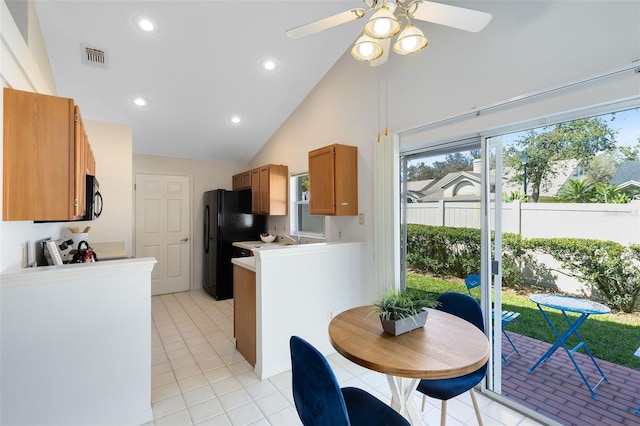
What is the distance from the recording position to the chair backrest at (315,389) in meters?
1.08

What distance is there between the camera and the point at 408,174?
295 cm

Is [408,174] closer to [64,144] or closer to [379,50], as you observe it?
[379,50]

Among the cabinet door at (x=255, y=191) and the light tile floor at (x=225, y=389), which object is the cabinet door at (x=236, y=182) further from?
the light tile floor at (x=225, y=389)

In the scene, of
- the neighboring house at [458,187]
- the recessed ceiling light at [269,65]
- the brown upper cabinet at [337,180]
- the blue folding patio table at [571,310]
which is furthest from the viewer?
the recessed ceiling light at [269,65]

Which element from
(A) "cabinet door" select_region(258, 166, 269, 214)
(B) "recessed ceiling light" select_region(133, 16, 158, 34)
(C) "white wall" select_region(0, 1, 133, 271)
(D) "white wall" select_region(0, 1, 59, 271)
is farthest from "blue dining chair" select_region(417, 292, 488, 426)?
(B) "recessed ceiling light" select_region(133, 16, 158, 34)

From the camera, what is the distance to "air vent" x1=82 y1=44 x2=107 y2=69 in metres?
2.80

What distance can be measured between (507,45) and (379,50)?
1055 millimetres

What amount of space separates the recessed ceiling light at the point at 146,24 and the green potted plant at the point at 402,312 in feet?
9.87

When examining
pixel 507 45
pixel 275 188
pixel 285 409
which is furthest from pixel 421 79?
pixel 285 409

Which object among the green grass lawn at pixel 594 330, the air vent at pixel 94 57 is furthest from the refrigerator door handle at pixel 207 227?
the green grass lawn at pixel 594 330

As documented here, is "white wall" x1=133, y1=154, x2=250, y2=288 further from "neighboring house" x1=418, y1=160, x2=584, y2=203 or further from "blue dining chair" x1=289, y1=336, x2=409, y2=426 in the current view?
"blue dining chair" x1=289, y1=336, x2=409, y2=426

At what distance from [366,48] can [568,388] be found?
2.53 metres

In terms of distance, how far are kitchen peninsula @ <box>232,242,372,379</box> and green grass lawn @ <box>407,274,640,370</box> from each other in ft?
4.39

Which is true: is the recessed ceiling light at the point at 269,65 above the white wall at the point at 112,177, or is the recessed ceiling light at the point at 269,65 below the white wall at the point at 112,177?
above
